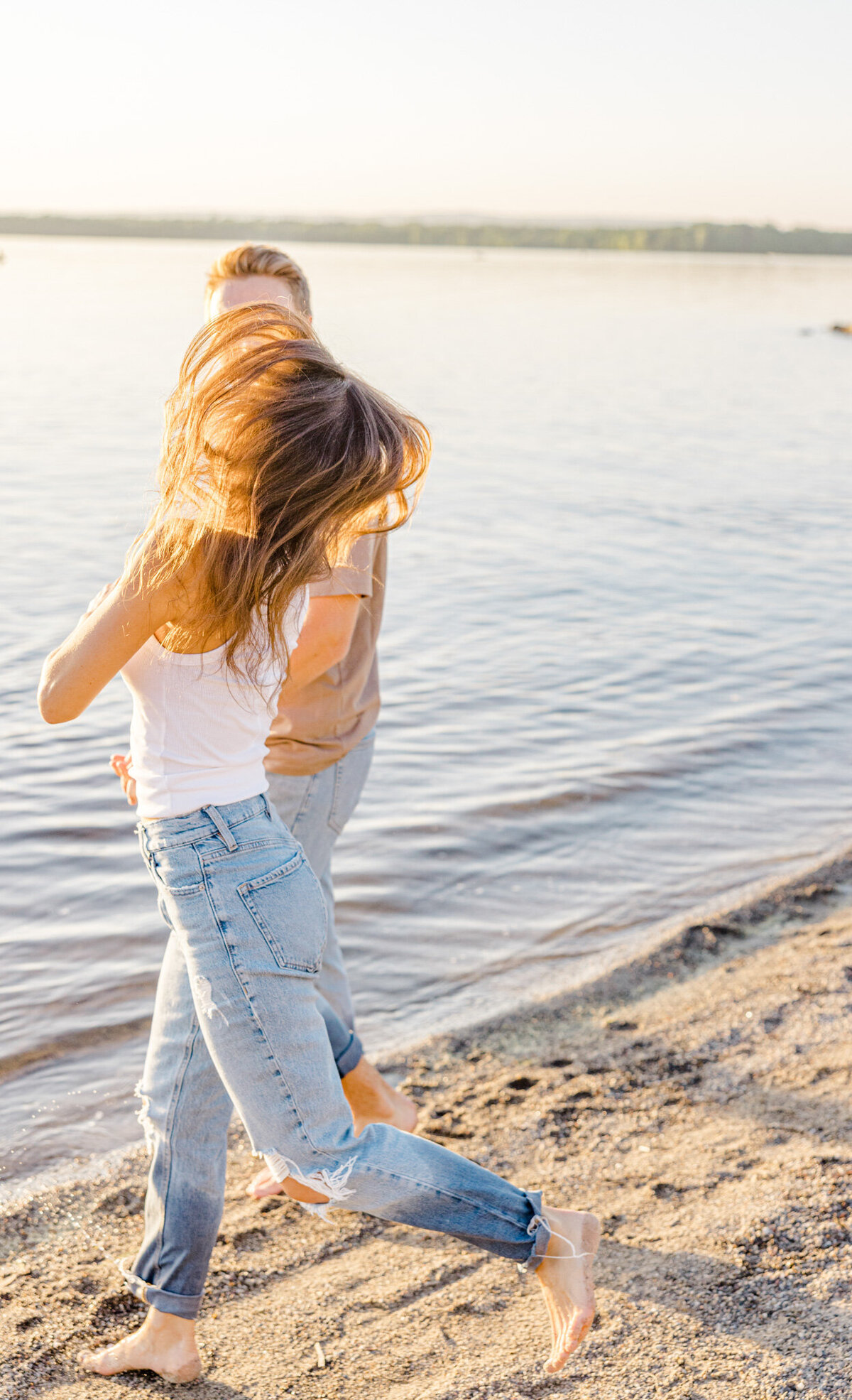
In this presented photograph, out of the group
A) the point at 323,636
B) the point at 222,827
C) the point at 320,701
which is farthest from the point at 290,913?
the point at 320,701

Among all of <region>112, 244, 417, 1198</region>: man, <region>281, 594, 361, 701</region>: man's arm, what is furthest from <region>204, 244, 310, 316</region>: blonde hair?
<region>281, 594, 361, 701</region>: man's arm

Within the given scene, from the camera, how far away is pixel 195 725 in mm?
2201

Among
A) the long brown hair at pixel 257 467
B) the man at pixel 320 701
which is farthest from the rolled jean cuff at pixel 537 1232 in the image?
the long brown hair at pixel 257 467

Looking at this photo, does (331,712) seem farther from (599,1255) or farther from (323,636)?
Answer: (599,1255)

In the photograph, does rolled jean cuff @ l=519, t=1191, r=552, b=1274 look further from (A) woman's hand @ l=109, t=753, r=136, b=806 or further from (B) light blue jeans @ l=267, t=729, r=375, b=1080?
(A) woman's hand @ l=109, t=753, r=136, b=806

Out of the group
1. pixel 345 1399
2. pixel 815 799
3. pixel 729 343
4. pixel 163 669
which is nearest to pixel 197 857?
pixel 163 669

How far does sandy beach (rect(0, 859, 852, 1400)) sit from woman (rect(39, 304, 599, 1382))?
308 millimetres

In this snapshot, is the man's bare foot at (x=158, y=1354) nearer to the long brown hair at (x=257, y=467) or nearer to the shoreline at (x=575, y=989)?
the shoreline at (x=575, y=989)

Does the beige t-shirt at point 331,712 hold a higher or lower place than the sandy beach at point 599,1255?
higher

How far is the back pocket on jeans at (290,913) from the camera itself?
221cm

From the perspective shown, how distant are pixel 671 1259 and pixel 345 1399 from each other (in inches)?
33.8

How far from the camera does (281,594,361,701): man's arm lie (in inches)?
106

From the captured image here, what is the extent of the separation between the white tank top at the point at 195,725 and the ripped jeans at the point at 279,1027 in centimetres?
4

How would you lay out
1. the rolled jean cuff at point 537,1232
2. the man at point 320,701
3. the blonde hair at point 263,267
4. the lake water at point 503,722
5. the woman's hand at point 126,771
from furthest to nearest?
the lake water at point 503,722, the blonde hair at point 263,267, the man at point 320,701, the rolled jean cuff at point 537,1232, the woman's hand at point 126,771
